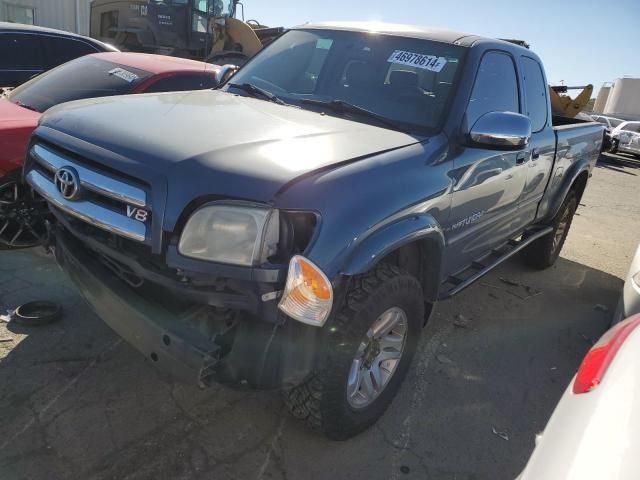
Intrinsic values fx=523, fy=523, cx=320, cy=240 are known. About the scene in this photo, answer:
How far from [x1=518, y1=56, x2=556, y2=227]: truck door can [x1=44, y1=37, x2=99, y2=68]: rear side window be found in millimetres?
5213

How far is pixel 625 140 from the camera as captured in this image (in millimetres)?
18469

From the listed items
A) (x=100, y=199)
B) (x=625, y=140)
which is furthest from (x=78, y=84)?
(x=625, y=140)

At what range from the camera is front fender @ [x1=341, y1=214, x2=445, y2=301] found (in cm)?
A: 210

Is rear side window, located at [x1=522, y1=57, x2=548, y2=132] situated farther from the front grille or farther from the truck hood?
the front grille

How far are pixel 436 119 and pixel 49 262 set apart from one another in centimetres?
317

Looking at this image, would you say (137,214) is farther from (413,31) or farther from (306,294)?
(413,31)

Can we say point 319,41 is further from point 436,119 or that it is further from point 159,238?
point 159,238

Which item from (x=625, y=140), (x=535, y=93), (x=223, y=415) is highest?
(x=535, y=93)

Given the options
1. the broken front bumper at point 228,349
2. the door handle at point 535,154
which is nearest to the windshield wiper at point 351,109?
the broken front bumper at point 228,349

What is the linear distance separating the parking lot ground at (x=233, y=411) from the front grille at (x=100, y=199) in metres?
0.99

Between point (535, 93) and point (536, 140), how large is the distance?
0.45 meters

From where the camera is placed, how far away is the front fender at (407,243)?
210cm

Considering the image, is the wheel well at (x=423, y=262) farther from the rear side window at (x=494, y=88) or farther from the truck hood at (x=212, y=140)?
the rear side window at (x=494, y=88)

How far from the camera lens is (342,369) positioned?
2.29 meters
